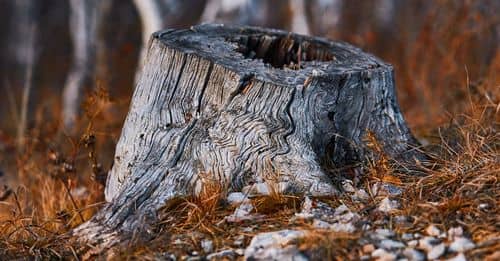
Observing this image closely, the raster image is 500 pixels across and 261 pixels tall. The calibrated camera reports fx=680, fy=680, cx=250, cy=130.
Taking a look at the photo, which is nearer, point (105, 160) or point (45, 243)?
point (45, 243)

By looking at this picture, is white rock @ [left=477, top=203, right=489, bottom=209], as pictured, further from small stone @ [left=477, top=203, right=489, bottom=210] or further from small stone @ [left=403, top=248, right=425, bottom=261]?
small stone @ [left=403, top=248, right=425, bottom=261]

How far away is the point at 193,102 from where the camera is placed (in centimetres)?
308

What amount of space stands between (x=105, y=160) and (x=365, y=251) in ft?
13.1

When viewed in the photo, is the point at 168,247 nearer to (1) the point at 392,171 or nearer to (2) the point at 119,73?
(1) the point at 392,171

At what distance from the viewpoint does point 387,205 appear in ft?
8.67

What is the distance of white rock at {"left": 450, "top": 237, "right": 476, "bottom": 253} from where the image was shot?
7.59ft

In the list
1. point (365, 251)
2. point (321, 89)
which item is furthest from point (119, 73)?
point (365, 251)

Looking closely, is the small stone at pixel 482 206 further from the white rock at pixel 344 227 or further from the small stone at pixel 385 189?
the white rock at pixel 344 227

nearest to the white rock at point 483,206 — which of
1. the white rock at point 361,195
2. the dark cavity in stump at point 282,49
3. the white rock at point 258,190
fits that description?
the white rock at point 361,195

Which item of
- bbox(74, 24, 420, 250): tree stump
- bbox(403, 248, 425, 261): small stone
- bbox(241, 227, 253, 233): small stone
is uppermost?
bbox(74, 24, 420, 250): tree stump

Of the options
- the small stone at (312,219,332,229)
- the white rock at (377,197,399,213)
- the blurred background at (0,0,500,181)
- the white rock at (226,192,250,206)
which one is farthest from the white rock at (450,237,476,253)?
the blurred background at (0,0,500,181)

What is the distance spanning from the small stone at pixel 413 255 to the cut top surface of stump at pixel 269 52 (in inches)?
37.5

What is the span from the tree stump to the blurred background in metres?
0.54

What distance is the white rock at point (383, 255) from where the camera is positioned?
2281 millimetres
